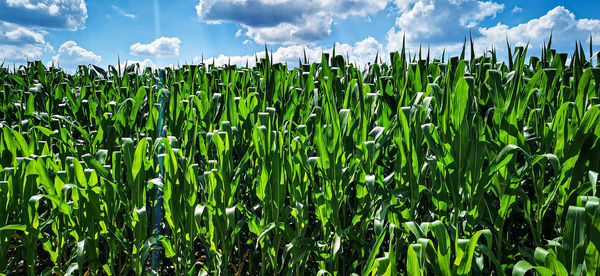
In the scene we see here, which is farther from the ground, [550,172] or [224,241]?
[550,172]

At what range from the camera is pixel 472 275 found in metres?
1.63

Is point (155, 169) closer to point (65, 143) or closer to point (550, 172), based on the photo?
point (65, 143)

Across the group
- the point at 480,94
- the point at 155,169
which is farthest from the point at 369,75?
the point at 155,169

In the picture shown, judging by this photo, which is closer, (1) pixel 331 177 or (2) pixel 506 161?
(2) pixel 506 161

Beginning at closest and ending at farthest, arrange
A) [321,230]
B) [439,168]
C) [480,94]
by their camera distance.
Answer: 1. [439,168]
2. [321,230]
3. [480,94]

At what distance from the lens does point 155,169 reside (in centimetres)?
204

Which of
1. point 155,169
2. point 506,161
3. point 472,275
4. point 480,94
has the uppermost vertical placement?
point 480,94

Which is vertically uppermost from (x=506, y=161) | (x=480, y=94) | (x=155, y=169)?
(x=480, y=94)

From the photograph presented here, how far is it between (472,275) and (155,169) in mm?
1411

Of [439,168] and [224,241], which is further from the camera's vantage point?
[224,241]

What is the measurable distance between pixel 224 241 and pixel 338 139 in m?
0.63

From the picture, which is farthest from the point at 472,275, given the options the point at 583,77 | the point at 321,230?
the point at 583,77

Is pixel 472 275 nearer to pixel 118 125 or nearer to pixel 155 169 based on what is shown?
pixel 155 169

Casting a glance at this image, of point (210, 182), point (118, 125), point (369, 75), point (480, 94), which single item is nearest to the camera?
point (210, 182)
